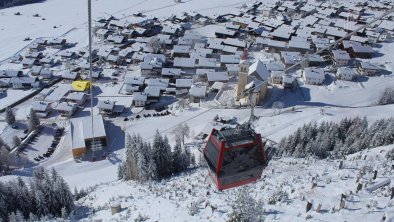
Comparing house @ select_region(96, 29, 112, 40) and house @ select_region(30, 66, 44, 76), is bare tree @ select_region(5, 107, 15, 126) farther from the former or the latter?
house @ select_region(96, 29, 112, 40)

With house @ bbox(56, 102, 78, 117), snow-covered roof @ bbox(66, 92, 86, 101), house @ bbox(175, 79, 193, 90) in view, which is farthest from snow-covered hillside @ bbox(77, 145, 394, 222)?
house @ bbox(175, 79, 193, 90)

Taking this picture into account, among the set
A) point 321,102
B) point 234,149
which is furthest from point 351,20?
point 234,149

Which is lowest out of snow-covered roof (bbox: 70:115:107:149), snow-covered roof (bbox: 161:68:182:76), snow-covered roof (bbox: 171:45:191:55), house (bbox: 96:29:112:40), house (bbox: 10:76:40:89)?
snow-covered roof (bbox: 70:115:107:149)

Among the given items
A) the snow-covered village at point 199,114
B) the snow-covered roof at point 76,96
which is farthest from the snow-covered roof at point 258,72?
the snow-covered roof at point 76,96

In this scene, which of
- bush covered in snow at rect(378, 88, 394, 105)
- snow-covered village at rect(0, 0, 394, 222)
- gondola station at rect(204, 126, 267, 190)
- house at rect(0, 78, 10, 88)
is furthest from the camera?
house at rect(0, 78, 10, 88)

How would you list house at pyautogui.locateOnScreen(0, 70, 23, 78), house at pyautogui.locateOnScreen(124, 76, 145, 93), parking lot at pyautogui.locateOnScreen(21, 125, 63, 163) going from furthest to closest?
house at pyautogui.locateOnScreen(0, 70, 23, 78)
house at pyautogui.locateOnScreen(124, 76, 145, 93)
parking lot at pyautogui.locateOnScreen(21, 125, 63, 163)

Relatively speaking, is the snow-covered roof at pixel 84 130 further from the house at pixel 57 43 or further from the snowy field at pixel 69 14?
the snowy field at pixel 69 14

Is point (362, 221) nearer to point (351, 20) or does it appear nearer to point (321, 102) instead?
point (321, 102)
